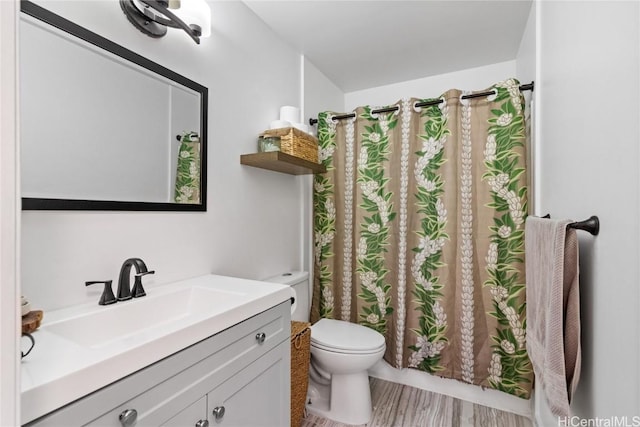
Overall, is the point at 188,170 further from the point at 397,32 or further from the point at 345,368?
the point at 397,32

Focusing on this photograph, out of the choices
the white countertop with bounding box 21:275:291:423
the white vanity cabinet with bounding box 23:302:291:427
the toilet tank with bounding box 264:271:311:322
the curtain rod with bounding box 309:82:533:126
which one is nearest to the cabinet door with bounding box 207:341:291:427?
the white vanity cabinet with bounding box 23:302:291:427

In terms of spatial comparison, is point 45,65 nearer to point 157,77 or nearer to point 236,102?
point 157,77

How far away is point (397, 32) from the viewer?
6.27 ft

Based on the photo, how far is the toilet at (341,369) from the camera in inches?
66.3

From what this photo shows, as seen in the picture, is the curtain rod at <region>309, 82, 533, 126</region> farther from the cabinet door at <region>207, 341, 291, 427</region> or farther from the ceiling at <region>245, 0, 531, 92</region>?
the cabinet door at <region>207, 341, 291, 427</region>

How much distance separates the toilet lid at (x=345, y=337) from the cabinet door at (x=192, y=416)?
925mm

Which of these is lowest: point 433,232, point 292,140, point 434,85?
point 433,232

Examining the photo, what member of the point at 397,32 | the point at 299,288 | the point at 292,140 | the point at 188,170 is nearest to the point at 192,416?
the point at 188,170

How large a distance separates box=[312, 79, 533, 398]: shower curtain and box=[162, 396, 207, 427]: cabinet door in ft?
4.68

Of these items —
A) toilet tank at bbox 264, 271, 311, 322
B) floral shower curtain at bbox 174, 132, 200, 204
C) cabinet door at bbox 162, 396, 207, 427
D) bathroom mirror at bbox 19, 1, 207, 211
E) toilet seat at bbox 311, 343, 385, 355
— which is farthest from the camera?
toilet tank at bbox 264, 271, 311, 322

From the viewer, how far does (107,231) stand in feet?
3.58

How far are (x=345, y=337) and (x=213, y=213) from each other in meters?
1.03

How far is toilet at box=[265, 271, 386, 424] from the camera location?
5.53ft
